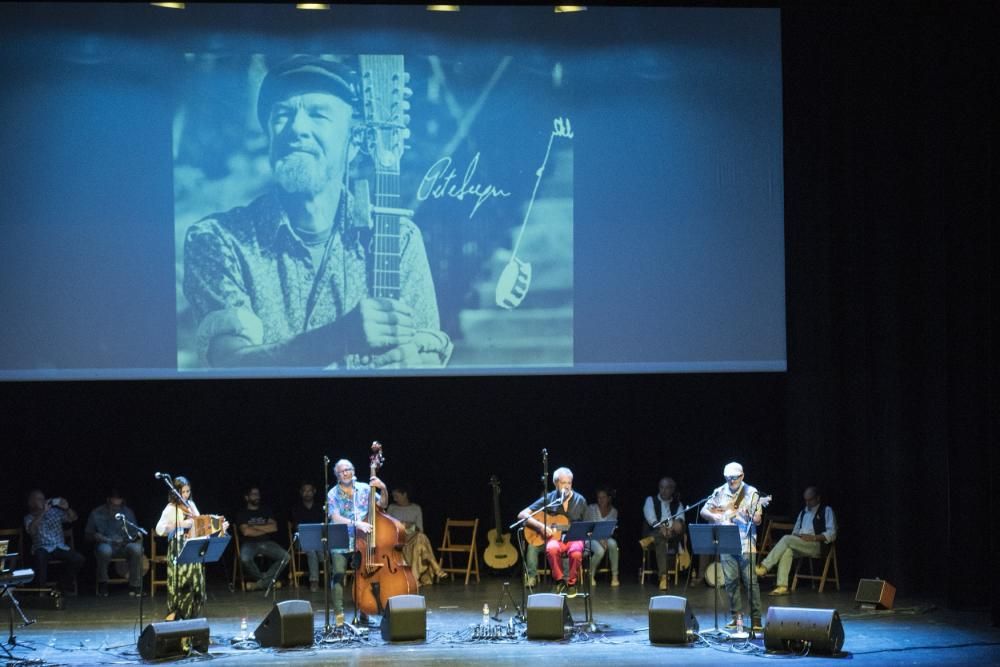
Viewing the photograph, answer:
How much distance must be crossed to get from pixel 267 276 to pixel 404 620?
3.20m

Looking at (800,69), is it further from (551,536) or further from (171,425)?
(171,425)

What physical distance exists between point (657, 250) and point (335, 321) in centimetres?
286

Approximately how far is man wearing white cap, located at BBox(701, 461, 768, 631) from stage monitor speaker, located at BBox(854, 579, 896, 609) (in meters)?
1.48

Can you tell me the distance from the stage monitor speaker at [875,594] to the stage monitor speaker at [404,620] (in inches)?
150

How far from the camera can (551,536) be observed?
9.88 m

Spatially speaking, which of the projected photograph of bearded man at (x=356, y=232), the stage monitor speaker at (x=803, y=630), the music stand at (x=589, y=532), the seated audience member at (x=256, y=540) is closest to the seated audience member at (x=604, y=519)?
the projected photograph of bearded man at (x=356, y=232)

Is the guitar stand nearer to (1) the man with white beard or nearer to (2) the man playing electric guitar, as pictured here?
(2) the man playing electric guitar

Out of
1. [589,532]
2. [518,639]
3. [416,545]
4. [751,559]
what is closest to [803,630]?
[751,559]

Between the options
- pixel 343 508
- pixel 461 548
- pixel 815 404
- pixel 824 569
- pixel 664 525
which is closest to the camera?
pixel 343 508

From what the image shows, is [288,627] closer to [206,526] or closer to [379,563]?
[379,563]

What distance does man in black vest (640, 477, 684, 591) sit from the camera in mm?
11750

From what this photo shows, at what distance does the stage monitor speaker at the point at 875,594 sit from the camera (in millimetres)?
10070
